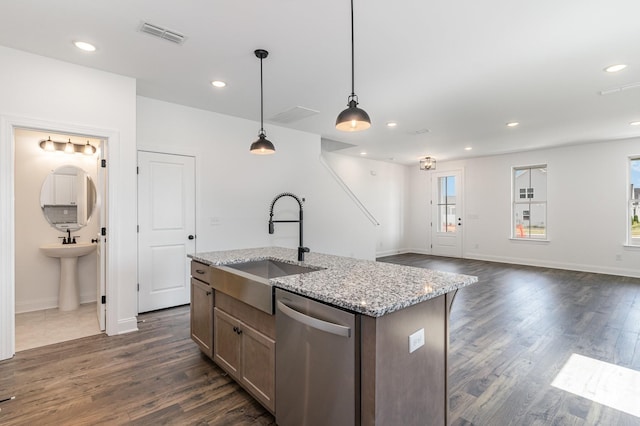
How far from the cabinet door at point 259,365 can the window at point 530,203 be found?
309 inches

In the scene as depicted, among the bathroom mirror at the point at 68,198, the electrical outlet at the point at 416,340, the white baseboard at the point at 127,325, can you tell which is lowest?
the white baseboard at the point at 127,325

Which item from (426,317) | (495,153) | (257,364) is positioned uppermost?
(495,153)

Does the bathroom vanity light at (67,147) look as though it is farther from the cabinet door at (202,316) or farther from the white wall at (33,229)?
the cabinet door at (202,316)

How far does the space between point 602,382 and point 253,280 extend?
9.08ft

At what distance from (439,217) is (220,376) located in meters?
8.10

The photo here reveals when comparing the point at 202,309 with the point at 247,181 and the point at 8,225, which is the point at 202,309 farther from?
the point at 247,181

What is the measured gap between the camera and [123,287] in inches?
137

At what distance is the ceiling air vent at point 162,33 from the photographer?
2562 millimetres

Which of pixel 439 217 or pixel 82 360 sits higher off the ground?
pixel 439 217

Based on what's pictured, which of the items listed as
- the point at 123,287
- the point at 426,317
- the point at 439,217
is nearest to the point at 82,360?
the point at 123,287

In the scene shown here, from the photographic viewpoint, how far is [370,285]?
5.51 feet

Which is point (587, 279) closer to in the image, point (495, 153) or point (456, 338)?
point (495, 153)

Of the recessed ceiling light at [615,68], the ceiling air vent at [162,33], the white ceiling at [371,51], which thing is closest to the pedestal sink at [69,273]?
the white ceiling at [371,51]

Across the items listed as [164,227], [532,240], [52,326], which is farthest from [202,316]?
[532,240]
